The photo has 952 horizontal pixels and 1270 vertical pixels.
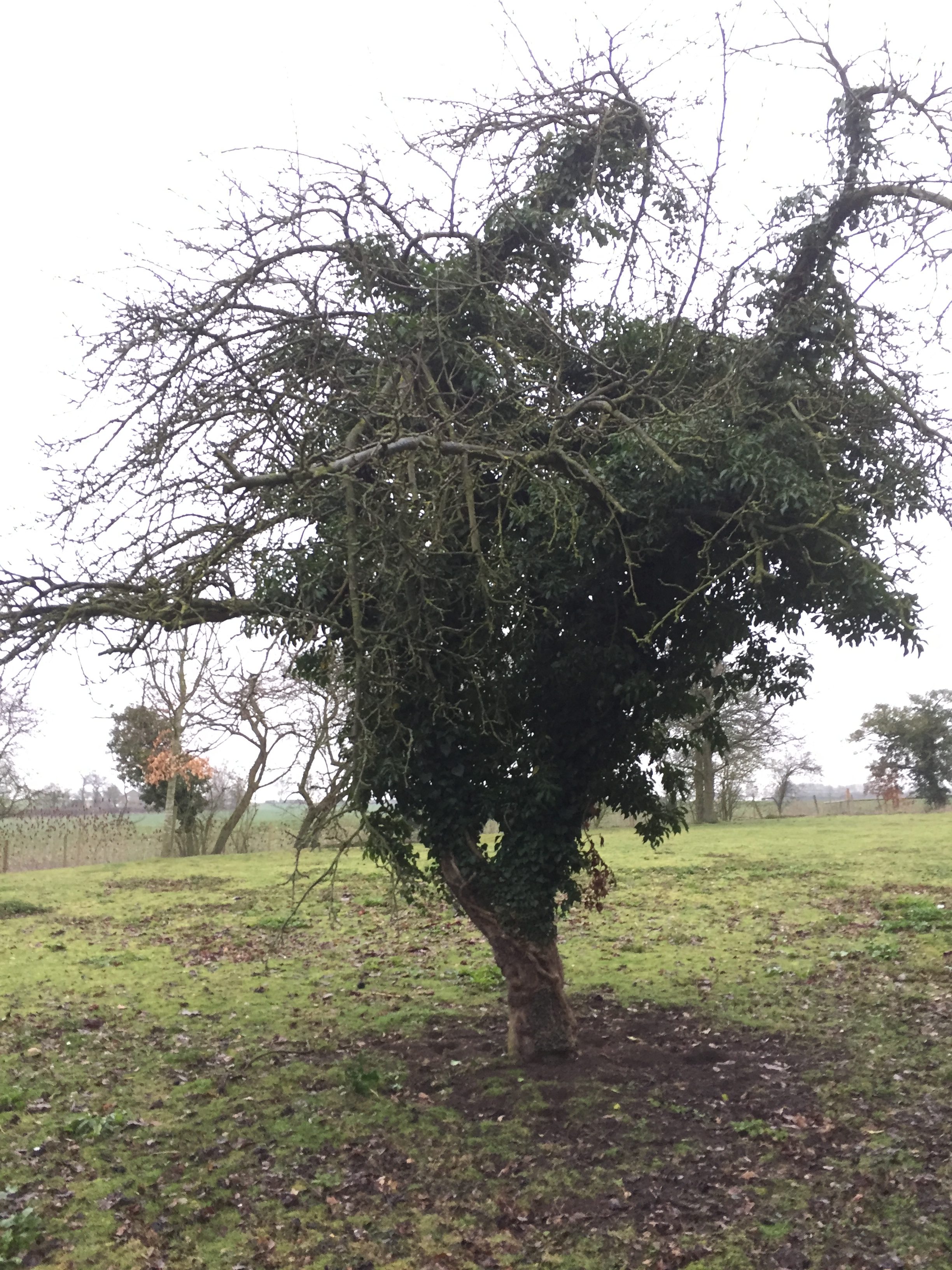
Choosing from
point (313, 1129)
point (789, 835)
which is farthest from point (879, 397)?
point (789, 835)

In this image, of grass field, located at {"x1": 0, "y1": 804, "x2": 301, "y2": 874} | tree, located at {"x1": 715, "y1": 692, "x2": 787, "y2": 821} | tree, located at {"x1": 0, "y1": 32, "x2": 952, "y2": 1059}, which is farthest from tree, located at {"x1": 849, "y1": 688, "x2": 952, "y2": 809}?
tree, located at {"x1": 0, "y1": 32, "x2": 952, "y2": 1059}

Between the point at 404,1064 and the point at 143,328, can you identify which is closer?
the point at 143,328

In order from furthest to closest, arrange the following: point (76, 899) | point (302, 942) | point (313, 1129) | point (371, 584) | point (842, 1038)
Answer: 1. point (76, 899)
2. point (302, 942)
3. point (842, 1038)
4. point (313, 1129)
5. point (371, 584)

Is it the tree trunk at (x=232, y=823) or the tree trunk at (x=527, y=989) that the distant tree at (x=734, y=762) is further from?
the tree trunk at (x=527, y=989)

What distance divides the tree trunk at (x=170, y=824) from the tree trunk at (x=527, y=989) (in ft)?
75.7

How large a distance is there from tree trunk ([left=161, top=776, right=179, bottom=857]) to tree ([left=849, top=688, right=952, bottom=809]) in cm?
2446

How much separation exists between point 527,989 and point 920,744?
3266 centimetres

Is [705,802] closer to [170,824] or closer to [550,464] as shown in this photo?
[170,824]

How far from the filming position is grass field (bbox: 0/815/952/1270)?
196 inches

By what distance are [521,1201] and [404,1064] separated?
2.34 meters

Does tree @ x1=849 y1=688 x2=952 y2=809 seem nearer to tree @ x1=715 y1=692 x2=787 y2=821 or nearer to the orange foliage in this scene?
tree @ x1=715 y1=692 x2=787 y2=821

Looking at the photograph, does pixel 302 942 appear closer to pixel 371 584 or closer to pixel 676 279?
pixel 371 584

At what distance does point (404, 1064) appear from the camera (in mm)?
7574

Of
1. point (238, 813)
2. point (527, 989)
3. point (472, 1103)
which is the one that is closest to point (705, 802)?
point (238, 813)
